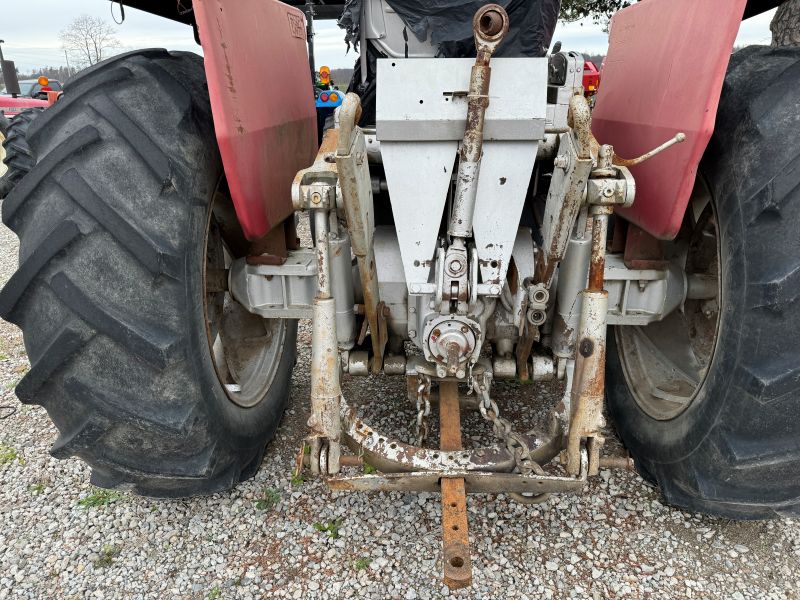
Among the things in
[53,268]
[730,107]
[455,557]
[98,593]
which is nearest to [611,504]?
[455,557]

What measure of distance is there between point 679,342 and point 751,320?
892mm

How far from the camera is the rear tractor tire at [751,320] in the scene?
60.2 inches

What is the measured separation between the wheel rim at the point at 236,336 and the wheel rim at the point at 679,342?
4.88 feet

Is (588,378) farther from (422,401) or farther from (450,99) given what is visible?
(450,99)

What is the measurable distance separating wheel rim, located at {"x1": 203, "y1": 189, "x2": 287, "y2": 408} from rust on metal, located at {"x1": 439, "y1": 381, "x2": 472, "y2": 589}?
77cm

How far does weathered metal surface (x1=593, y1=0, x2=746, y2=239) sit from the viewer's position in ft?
4.93

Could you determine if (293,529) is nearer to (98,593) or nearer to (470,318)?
(98,593)

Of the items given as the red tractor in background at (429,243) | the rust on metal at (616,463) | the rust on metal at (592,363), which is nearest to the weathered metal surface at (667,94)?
the red tractor in background at (429,243)

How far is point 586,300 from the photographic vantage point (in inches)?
62.5

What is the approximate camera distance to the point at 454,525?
153 centimetres

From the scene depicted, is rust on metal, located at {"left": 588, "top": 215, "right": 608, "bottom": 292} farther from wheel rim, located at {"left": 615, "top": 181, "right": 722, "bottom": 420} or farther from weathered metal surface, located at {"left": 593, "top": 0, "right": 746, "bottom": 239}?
wheel rim, located at {"left": 615, "top": 181, "right": 722, "bottom": 420}

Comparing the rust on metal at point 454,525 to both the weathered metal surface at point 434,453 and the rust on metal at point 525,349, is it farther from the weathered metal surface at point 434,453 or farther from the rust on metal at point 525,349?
the rust on metal at point 525,349

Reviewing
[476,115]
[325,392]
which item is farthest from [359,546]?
[476,115]

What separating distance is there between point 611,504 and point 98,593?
1766 millimetres
